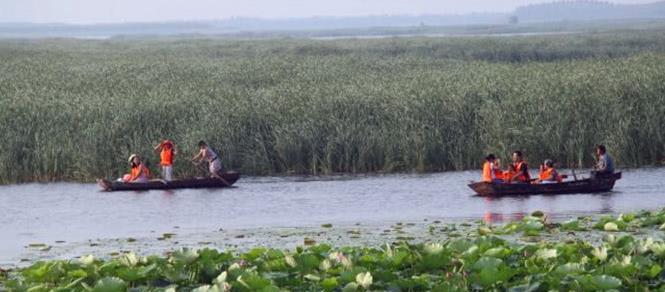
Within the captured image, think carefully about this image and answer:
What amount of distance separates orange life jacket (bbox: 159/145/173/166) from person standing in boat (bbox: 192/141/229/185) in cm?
61

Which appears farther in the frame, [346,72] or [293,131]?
[346,72]

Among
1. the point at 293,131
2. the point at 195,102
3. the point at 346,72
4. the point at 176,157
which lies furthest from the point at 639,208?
the point at 346,72

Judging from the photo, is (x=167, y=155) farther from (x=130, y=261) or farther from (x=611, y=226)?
(x=130, y=261)

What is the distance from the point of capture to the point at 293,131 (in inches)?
1334

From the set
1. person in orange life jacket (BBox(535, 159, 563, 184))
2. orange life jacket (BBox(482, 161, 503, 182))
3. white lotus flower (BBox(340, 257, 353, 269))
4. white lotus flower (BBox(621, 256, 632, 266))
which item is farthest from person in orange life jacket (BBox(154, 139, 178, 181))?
white lotus flower (BBox(621, 256, 632, 266))

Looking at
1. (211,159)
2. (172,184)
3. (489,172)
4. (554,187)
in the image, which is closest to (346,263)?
(489,172)

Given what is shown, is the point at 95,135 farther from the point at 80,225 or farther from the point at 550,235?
the point at 550,235

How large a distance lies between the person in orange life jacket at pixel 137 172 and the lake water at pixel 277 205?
13.5 inches

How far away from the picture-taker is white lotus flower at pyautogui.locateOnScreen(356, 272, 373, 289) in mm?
13930

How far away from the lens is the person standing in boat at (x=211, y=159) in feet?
105

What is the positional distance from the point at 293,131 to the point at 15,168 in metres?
6.83

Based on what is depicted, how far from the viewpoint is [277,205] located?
29.3 meters

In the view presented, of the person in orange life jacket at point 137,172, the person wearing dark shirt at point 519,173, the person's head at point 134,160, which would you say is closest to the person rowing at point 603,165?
the person wearing dark shirt at point 519,173

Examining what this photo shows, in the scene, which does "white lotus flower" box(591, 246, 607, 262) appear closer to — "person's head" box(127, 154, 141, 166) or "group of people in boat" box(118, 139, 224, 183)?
"group of people in boat" box(118, 139, 224, 183)
